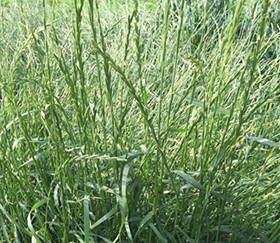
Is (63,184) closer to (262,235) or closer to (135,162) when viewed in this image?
(135,162)

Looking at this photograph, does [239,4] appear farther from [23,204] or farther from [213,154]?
[23,204]

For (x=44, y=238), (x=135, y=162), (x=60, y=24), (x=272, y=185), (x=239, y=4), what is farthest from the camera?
(x=60, y=24)

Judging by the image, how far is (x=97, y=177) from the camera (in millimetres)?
1651

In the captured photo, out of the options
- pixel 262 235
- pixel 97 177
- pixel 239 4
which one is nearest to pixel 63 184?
pixel 97 177

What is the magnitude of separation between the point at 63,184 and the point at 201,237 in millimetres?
455

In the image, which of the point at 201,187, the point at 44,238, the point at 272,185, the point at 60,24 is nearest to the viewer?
the point at 201,187

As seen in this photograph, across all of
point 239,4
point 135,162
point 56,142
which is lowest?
point 135,162

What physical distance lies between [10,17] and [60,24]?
1.59 ft

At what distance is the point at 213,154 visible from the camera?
177 cm

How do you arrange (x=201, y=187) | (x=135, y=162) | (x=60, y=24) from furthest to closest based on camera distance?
(x=60, y=24) → (x=135, y=162) → (x=201, y=187)

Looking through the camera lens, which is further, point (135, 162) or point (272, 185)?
point (135, 162)

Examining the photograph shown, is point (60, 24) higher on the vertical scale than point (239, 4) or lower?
lower

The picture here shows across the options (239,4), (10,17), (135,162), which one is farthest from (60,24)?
(239,4)

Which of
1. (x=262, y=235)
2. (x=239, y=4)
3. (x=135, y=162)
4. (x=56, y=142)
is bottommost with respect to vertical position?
(x=262, y=235)
